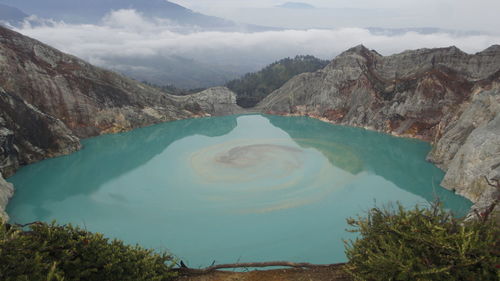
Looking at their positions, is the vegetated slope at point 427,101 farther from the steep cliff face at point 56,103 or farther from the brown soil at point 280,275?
the steep cliff face at point 56,103

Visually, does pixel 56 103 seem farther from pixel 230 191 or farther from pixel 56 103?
pixel 230 191

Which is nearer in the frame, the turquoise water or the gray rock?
the turquoise water

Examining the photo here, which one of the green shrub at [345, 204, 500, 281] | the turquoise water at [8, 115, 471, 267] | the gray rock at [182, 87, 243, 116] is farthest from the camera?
the gray rock at [182, 87, 243, 116]

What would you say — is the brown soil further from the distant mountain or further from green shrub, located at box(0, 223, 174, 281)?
the distant mountain

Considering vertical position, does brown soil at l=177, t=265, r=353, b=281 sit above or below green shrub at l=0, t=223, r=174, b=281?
below

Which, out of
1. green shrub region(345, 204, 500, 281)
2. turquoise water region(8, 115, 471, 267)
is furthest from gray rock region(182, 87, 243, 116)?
green shrub region(345, 204, 500, 281)

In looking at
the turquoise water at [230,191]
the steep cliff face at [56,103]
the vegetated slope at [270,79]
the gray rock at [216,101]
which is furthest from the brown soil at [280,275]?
the vegetated slope at [270,79]
